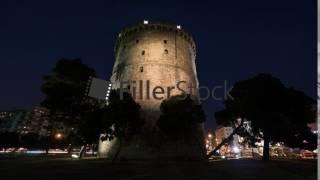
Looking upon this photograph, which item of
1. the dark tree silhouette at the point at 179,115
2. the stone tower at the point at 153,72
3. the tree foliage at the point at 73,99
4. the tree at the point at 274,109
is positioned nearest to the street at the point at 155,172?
the tree at the point at 274,109

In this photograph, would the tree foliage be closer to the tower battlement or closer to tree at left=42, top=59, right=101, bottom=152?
tree at left=42, top=59, right=101, bottom=152

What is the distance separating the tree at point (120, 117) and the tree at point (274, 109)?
10.1m

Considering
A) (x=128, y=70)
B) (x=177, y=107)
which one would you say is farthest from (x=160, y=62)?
(x=177, y=107)

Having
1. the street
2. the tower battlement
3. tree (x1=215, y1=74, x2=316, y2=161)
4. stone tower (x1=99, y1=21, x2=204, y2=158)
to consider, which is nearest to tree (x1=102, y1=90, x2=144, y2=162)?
stone tower (x1=99, y1=21, x2=204, y2=158)

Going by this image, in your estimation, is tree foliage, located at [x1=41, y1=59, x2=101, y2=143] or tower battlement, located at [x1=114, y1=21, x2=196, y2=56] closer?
tree foliage, located at [x1=41, y1=59, x2=101, y2=143]

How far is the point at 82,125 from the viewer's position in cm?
3075

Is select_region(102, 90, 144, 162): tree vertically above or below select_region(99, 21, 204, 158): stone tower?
below

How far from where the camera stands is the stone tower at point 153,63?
4141 cm

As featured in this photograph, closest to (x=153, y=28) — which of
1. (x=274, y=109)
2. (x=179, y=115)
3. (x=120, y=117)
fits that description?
(x=179, y=115)

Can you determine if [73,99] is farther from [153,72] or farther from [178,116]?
[153,72]

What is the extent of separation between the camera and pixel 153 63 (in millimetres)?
42594

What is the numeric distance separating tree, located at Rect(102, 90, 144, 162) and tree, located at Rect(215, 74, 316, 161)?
1012 centimetres

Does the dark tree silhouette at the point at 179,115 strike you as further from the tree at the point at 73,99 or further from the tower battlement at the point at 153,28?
the tower battlement at the point at 153,28

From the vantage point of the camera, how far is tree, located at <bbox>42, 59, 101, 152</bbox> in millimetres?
30594
